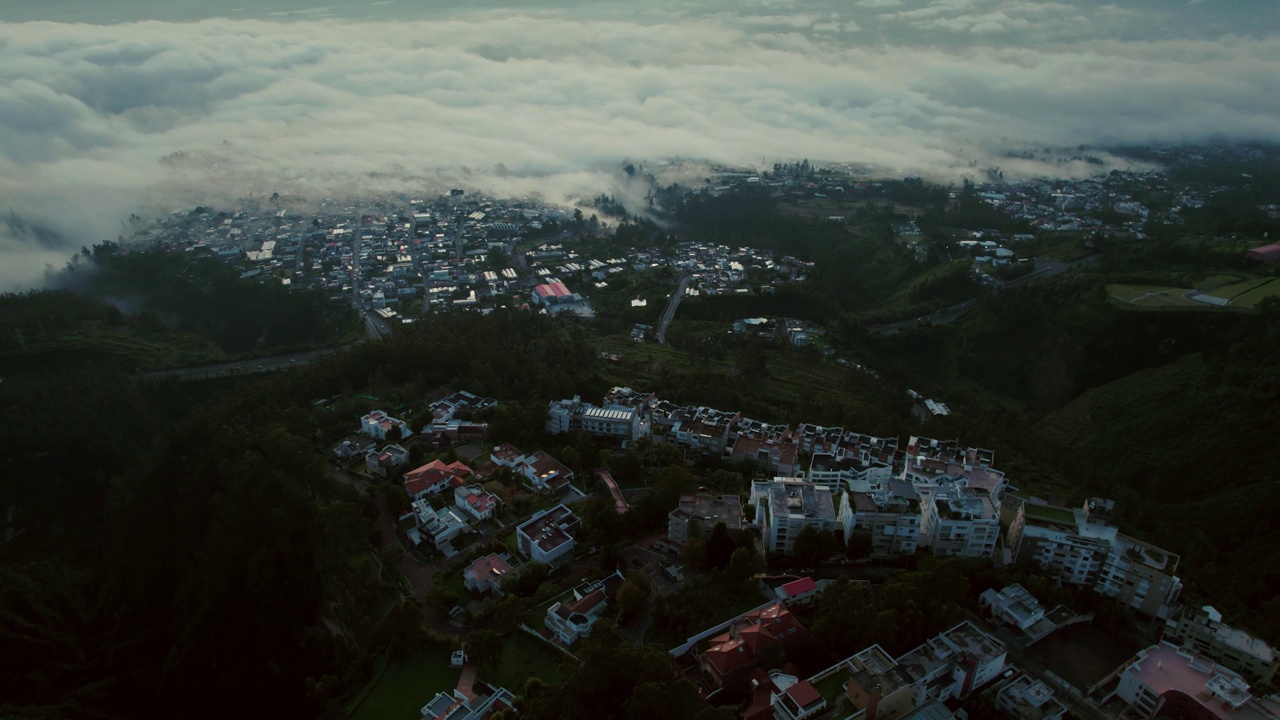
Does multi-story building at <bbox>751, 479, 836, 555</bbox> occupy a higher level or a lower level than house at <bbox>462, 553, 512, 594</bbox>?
higher

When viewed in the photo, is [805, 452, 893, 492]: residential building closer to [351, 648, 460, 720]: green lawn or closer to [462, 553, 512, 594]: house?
[462, 553, 512, 594]: house

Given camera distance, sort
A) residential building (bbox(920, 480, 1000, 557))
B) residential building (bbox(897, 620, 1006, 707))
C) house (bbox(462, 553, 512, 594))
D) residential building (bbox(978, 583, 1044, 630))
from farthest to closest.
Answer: house (bbox(462, 553, 512, 594)) < residential building (bbox(920, 480, 1000, 557)) < residential building (bbox(978, 583, 1044, 630)) < residential building (bbox(897, 620, 1006, 707))

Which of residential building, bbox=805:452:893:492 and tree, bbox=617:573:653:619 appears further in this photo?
residential building, bbox=805:452:893:492

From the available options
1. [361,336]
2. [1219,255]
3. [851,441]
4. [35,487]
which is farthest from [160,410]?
[1219,255]

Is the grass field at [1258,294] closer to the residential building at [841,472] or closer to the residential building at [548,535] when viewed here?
the residential building at [841,472]

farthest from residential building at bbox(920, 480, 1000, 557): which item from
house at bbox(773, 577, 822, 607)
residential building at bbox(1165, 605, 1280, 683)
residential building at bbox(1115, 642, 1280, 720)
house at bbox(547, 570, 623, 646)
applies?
house at bbox(547, 570, 623, 646)

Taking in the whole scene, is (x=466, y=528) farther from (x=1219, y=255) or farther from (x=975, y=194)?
(x=975, y=194)
